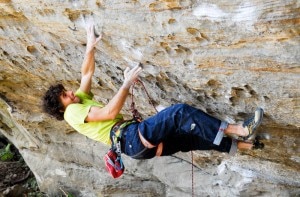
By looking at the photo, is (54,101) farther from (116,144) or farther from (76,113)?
(116,144)

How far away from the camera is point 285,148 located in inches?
203

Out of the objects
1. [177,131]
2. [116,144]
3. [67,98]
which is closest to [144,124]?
[177,131]

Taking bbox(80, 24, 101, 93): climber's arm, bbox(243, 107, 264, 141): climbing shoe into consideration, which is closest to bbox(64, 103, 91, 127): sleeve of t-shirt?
bbox(80, 24, 101, 93): climber's arm

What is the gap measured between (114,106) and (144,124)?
399 mm

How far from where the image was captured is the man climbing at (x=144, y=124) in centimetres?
408

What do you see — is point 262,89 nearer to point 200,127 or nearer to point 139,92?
point 200,127

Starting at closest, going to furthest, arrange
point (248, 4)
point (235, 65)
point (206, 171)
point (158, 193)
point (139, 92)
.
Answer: point (248, 4) → point (235, 65) → point (139, 92) → point (206, 171) → point (158, 193)

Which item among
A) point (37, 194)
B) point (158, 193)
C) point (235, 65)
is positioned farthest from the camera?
point (37, 194)

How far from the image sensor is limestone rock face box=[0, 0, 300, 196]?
12.2 feet

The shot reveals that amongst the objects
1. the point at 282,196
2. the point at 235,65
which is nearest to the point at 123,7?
the point at 235,65

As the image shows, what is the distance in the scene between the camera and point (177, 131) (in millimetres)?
4215

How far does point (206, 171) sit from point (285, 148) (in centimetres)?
215

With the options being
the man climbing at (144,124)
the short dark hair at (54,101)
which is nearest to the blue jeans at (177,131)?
the man climbing at (144,124)

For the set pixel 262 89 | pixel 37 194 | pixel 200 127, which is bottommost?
pixel 37 194
